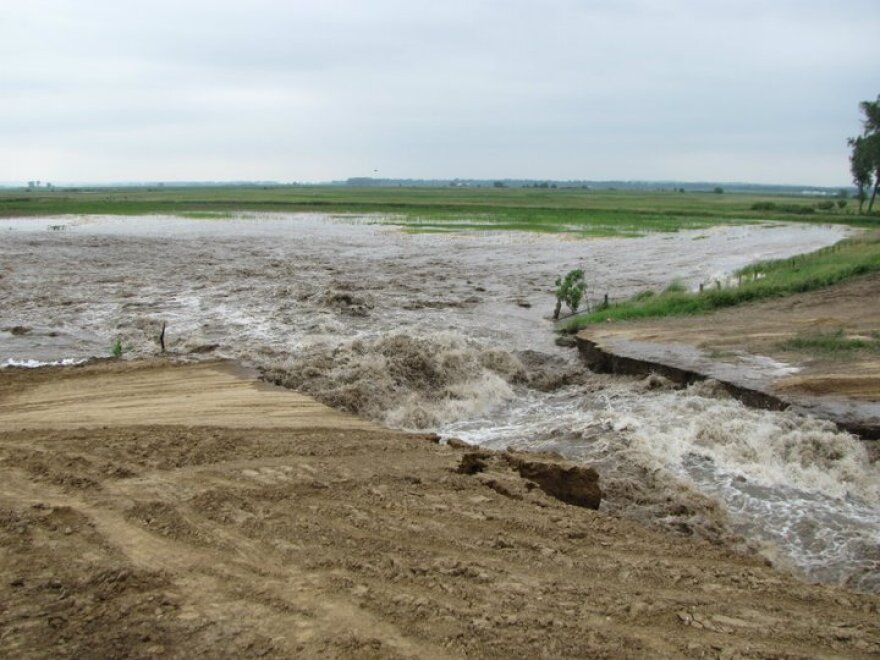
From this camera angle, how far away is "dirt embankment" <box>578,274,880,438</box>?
10859mm

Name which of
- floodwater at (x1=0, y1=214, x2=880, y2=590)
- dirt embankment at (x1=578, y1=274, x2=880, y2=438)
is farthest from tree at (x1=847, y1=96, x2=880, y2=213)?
dirt embankment at (x1=578, y1=274, x2=880, y2=438)

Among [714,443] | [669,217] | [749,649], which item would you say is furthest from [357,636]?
[669,217]

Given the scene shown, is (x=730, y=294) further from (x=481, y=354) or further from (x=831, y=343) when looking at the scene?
(x=481, y=354)

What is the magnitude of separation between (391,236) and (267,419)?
1454 inches

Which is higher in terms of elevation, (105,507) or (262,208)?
(262,208)

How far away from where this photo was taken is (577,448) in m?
10.2

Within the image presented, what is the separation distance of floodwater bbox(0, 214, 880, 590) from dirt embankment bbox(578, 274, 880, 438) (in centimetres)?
54

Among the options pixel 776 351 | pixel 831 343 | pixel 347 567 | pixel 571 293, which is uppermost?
pixel 571 293

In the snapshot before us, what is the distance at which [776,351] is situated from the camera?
535 inches

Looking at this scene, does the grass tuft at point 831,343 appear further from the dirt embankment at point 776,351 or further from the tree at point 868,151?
the tree at point 868,151

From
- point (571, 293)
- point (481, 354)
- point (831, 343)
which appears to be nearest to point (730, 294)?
point (571, 293)

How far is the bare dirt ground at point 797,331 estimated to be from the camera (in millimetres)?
11367

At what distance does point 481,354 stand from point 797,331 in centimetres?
646

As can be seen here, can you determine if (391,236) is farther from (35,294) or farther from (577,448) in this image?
(577,448)
